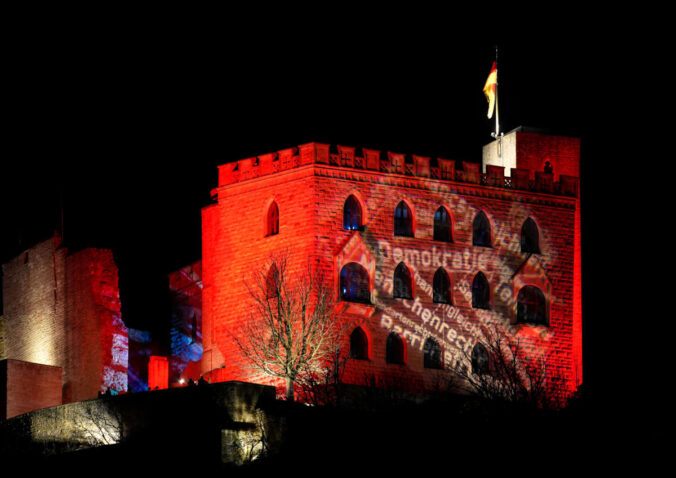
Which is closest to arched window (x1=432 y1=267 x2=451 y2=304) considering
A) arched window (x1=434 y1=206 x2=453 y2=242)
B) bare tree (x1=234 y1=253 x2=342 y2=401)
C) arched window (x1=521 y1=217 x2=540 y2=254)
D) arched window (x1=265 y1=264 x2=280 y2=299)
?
arched window (x1=434 y1=206 x2=453 y2=242)

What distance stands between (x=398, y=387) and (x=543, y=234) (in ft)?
28.4

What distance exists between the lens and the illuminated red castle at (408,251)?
2395 inches

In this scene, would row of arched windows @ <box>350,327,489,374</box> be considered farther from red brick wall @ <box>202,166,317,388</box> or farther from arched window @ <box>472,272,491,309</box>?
red brick wall @ <box>202,166,317,388</box>

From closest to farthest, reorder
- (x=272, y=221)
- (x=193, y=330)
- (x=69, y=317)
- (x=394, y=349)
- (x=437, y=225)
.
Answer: (x=394, y=349) < (x=272, y=221) < (x=437, y=225) < (x=69, y=317) < (x=193, y=330)

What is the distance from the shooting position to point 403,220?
62156mm

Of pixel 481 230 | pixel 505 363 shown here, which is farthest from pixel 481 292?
pixel 505 363

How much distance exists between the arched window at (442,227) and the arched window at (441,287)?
3.79 ft

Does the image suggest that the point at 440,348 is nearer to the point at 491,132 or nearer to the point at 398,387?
the point at 398,387

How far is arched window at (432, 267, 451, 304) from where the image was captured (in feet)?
204

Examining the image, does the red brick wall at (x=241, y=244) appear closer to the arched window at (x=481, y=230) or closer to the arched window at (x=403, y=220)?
the arched window at (x=403, y=220)

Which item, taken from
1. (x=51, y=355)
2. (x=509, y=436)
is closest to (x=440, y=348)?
(x=509, y=436)

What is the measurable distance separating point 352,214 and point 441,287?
409 cm

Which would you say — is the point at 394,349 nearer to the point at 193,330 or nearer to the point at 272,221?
the point at 272,221

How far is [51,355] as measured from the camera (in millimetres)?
67188
